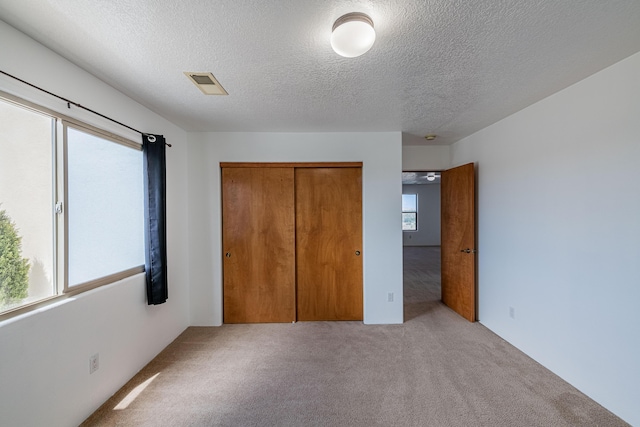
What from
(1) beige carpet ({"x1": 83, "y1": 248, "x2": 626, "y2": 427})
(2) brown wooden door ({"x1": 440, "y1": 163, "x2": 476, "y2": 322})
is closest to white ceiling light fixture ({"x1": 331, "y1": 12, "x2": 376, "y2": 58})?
(1) beige carpet ({"x1": 83, "y1": 248, "x2": 626, "y2": 427})

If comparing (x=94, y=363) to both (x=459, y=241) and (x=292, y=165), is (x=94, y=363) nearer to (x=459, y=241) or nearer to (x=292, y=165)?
(x=292, y=165)

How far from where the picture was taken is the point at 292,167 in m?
2.97

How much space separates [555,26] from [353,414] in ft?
8.57

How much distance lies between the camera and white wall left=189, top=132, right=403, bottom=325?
9.58 ft

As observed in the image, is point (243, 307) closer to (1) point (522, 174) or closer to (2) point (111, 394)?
(2) point (111, 394)

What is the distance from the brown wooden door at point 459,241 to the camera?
9.64 feet

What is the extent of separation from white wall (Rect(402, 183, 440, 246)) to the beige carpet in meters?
6.43

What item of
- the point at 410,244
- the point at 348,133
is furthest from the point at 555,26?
the point at 410,244

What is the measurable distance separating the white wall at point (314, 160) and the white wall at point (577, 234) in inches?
44.9

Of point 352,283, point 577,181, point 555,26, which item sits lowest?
point 352,283

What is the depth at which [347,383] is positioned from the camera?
1.92m

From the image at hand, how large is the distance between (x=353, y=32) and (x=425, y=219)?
883 centimetres

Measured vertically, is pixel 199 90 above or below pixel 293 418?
above

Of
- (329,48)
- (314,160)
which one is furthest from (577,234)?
(314,160)
